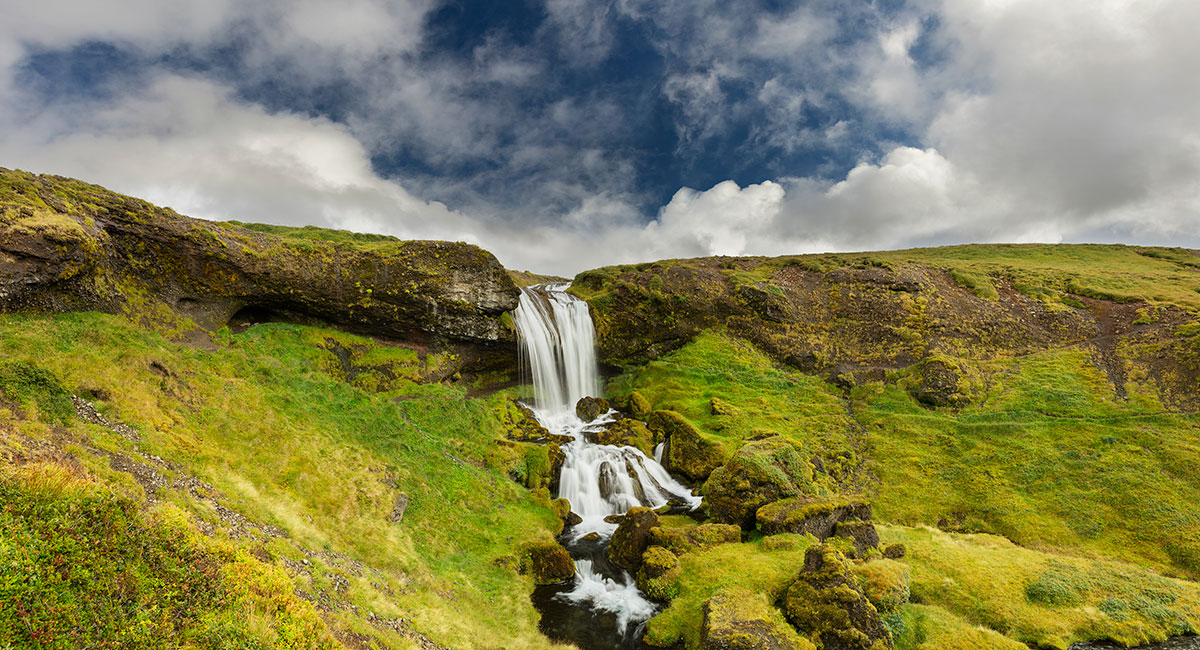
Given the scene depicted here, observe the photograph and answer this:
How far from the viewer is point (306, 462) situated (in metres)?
18.6

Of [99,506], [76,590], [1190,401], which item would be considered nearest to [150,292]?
[99,506]

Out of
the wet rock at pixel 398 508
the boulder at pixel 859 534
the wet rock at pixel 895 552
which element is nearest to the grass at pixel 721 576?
the boulder at pixel 859 534

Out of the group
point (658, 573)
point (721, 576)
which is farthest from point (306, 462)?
point (721, 576)

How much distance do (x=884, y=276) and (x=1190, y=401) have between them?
25260mm

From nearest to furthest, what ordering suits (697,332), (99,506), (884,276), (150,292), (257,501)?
1. (99,506)
2. (257,501)
3. (150,292)
4. (697,332)
5. (884,276)

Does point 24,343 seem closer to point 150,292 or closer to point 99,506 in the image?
point 150,292

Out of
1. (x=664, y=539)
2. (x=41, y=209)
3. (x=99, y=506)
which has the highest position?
(x=41, y=209)

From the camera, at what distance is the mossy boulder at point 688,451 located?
27.8m

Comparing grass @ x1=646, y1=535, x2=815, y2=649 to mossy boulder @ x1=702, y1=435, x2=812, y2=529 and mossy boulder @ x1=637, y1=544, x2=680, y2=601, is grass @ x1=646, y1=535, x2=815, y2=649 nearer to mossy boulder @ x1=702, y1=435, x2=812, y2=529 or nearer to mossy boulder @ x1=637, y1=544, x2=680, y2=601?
mossy boulder @ x1=637, y1=544, x2=680, y2=601

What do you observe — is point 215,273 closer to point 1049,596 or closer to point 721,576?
point 721,576

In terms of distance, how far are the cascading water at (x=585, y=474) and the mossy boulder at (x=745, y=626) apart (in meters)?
3.12

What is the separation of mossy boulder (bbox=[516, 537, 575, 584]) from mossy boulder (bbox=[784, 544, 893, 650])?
29.2ft

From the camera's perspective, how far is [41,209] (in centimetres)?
1925

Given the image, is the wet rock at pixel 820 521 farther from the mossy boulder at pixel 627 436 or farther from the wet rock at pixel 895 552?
the mossy boulder at pixel 627 436
